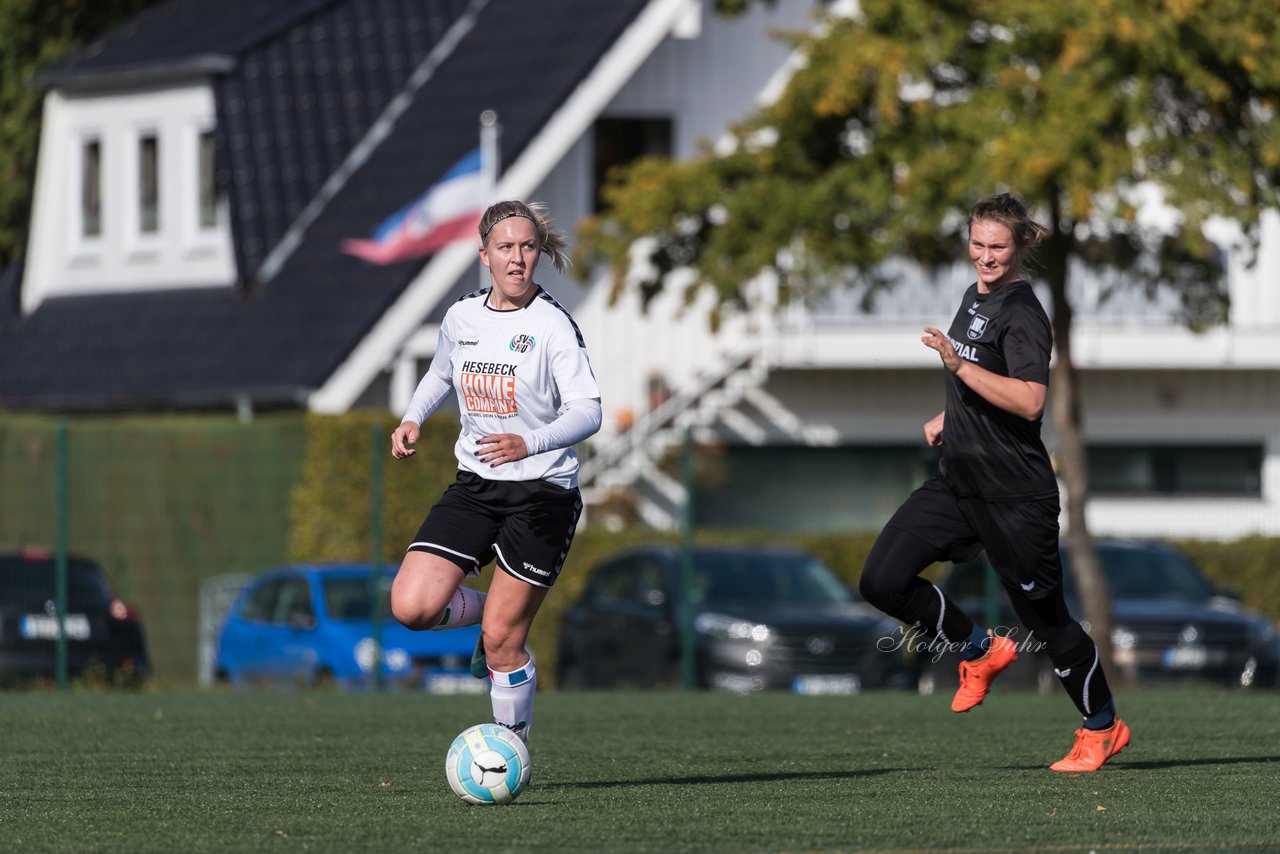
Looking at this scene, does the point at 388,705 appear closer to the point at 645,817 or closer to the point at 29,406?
the point at 645,817

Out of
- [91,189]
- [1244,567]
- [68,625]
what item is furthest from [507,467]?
[91,189]

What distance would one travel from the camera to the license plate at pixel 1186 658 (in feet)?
71.1

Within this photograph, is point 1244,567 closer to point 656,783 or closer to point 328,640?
point 328,640

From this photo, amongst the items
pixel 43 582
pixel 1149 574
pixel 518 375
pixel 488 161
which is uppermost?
pixel 488 161

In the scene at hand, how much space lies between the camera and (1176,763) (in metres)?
11.0

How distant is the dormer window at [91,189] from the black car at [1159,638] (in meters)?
16.3

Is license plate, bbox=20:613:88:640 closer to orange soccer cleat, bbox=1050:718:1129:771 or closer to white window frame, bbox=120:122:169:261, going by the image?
orange soccer cleat, bbox=1050:718:1129:771

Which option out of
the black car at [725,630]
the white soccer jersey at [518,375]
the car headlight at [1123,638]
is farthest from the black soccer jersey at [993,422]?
the car headlight at [1123,638]

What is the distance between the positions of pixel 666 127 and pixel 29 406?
29.3 feet

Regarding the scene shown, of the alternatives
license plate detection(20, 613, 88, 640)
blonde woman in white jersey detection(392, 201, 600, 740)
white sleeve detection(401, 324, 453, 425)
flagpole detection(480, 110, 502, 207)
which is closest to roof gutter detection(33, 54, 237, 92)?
flagpole detection(480, 110, 502, 207)

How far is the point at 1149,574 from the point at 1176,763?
12818mm

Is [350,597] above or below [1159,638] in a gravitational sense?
above

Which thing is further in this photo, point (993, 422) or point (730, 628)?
point (730, 628)

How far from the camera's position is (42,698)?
1789cm
